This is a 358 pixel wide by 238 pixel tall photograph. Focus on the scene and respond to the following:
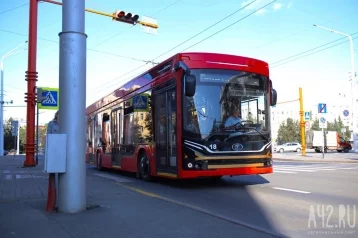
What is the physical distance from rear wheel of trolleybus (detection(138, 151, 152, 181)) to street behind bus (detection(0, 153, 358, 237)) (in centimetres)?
81

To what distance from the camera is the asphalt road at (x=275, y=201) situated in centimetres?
584

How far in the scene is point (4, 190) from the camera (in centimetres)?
941

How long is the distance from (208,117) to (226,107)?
568 mm

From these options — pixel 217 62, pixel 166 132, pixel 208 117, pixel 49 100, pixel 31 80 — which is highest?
pixel 31 80

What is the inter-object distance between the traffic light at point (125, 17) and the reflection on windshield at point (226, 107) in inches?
228

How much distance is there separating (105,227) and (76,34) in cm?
341

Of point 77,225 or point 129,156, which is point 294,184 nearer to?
point 129,156

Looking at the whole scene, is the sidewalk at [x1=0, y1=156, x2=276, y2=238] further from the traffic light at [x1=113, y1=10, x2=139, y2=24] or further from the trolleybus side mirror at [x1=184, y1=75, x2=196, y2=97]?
the traffic light at [x1=113, y1=10, x2=139, y2=24]

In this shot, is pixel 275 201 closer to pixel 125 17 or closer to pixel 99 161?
pixel 125 17

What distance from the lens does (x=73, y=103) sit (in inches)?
259

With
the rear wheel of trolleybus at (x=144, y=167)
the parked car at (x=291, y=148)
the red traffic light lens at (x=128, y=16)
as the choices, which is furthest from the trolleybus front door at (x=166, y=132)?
the parked car at (x=291, y=148)

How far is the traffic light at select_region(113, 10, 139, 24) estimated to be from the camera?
14101 mm

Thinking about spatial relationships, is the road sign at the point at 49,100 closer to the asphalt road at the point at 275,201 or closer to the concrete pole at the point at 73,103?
the asphalt road at the point at 275,201

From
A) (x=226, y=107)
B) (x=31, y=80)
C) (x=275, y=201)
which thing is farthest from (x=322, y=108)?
(x=275, y=201)
